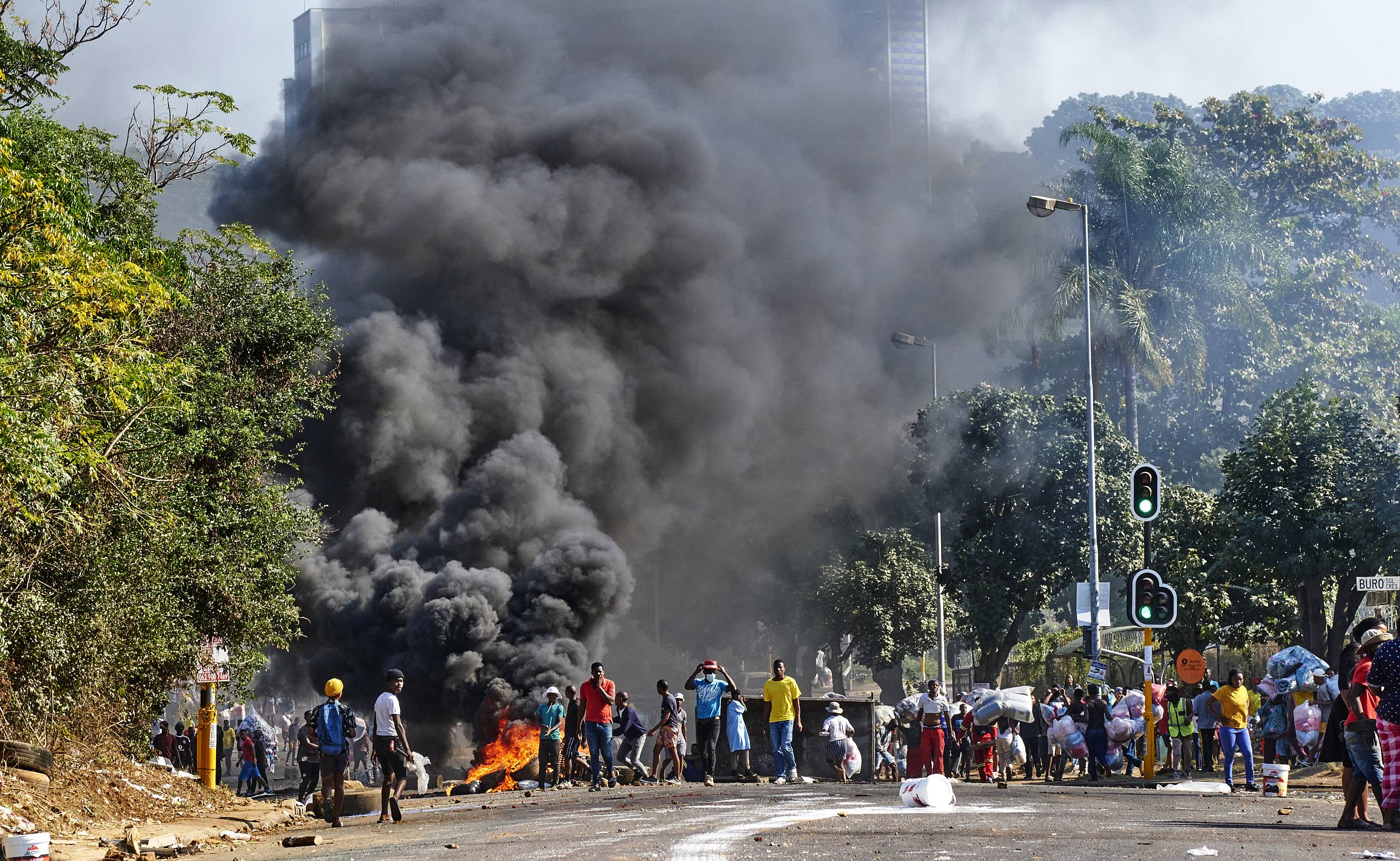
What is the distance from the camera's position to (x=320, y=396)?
20.5 meters

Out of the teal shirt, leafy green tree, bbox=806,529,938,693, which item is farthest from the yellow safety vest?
leafy green tree, bbox=806,529,938,693

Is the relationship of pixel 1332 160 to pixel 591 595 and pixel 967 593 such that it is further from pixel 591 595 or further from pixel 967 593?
pixel 591 595

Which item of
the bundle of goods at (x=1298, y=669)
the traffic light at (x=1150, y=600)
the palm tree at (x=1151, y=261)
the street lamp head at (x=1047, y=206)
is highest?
the palm tree at (x=1151, y=261)

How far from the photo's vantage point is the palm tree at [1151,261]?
40469 mm

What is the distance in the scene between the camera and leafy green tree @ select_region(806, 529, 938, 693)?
4166cm

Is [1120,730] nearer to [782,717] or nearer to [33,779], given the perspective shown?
[782,717]

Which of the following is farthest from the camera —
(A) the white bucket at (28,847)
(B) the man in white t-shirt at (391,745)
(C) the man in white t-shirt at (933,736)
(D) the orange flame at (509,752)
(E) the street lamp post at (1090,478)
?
(D) the orange flame at (509,752)

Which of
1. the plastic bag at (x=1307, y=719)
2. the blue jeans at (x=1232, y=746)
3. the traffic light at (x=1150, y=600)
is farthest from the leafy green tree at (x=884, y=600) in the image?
the blue jeans at (x=1232, y=746)

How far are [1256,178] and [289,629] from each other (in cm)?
4775

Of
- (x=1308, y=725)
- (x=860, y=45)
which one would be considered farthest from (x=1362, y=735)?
(x=860, y=45)

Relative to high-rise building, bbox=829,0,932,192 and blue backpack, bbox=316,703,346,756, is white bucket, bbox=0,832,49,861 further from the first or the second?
high-rise building, bbox=829,0,932,192

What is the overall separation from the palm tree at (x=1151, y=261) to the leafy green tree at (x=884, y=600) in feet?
25.0

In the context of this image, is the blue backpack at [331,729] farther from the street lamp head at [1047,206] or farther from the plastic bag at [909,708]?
the street lamp head at [1047,206]

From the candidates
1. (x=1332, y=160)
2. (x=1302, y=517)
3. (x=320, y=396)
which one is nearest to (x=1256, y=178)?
(x=1332, y=160)
